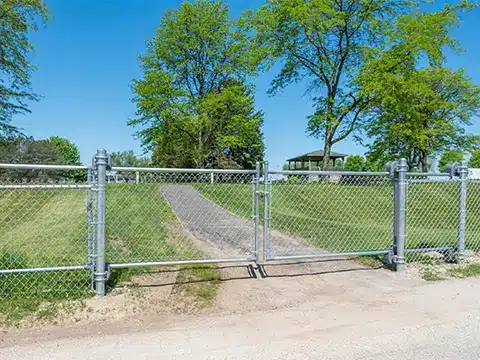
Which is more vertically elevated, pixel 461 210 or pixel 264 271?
pixel 461 210

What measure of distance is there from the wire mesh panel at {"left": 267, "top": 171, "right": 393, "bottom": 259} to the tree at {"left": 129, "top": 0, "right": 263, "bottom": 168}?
13.6 meters

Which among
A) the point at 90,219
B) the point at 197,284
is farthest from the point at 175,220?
the point at 90,219

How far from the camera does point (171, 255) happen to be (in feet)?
17.8

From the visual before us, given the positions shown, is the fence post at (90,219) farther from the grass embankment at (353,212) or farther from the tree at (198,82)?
the tree at (198,82)

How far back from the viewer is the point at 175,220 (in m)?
7.81

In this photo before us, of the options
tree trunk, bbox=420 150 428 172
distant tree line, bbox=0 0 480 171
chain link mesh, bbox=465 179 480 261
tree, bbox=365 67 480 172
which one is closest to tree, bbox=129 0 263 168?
distant tree line, bbox=0 0 480 171

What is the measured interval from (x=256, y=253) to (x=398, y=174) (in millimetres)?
2491

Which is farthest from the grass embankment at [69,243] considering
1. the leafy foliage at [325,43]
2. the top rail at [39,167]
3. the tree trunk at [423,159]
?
the tree trunk at [423,159]

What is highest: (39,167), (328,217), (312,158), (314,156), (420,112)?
(420,112)

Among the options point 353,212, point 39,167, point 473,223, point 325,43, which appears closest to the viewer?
point 39,167

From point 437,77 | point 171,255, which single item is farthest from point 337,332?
point 437,77

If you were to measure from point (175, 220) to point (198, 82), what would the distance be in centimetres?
2032

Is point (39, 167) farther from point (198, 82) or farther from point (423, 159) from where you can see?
point (423, 159)

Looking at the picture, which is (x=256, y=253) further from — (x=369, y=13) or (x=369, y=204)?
(x=369, y=13)
